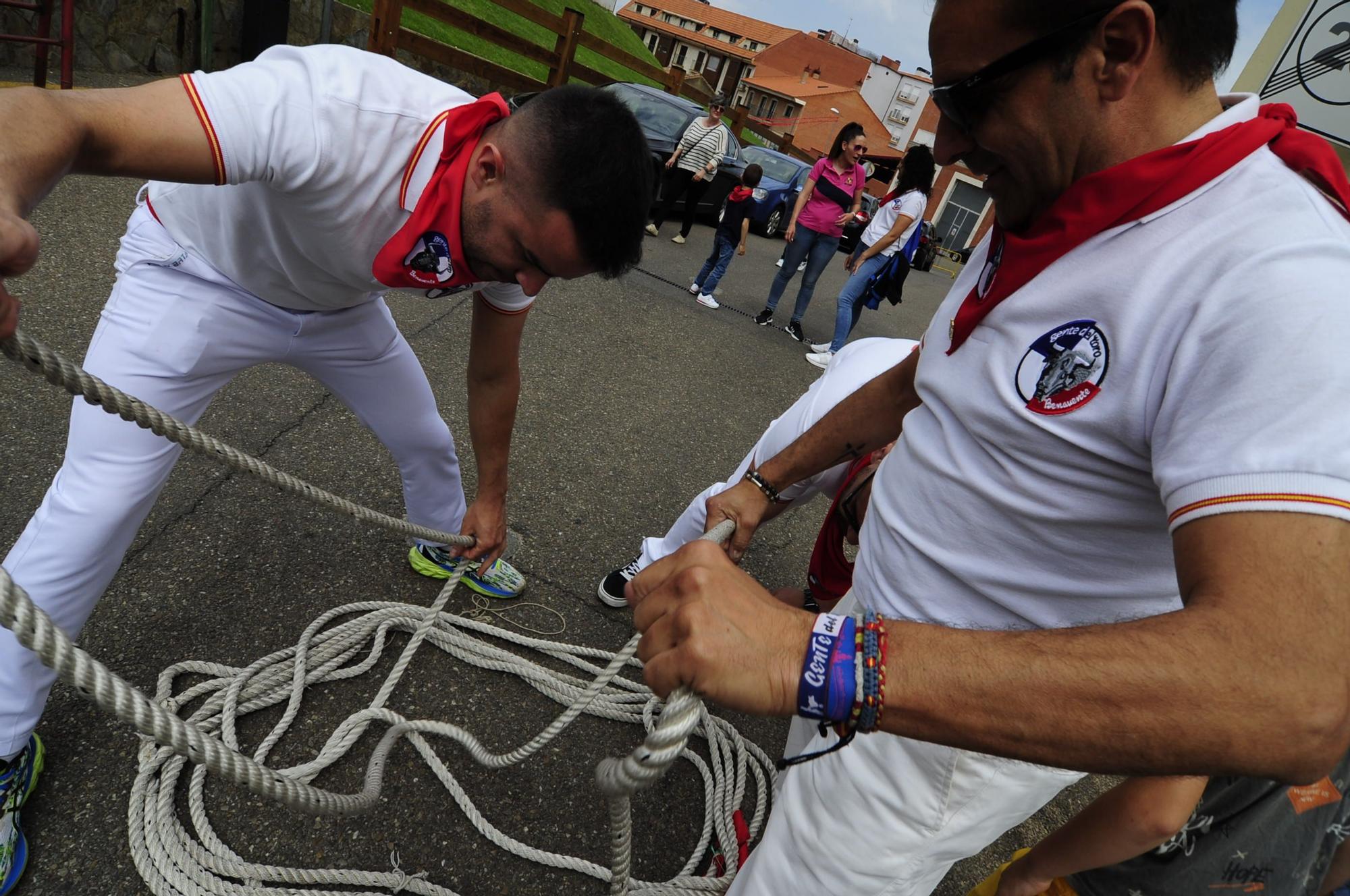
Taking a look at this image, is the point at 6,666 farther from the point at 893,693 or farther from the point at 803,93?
the point at 803,93

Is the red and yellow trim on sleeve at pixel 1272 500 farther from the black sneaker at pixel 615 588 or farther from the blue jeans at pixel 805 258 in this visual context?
the blue jeans at pixel 805 258

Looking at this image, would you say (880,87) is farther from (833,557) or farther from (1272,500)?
(1272,500)

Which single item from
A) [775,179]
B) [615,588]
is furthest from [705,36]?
[615,588]

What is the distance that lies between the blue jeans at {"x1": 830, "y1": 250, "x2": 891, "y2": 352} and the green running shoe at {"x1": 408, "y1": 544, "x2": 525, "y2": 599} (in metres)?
4.33

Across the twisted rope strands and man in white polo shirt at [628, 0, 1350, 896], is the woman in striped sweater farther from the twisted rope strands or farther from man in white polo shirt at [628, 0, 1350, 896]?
man in white polo shirt at [628, 0, 1350, 896]

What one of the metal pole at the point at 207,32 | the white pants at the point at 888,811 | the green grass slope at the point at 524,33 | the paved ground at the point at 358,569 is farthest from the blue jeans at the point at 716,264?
the white pants at the point at 888,811

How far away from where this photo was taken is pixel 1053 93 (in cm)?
100

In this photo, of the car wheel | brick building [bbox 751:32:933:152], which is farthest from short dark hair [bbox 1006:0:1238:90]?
brick building [bbox 751:32:933:152]

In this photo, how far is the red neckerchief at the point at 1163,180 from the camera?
2.99ft

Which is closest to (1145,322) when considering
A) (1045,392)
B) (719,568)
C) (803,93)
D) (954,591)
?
(1045,392)

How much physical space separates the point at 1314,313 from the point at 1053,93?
0.45 m

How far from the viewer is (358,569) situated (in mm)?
2547

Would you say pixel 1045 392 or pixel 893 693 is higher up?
pixel 1045 392

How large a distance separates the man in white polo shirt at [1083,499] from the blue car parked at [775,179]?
10.0 meters
